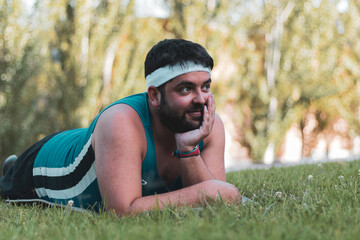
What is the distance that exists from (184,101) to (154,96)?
0.91ft

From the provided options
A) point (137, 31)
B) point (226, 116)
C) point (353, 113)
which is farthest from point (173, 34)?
point (353, 113)

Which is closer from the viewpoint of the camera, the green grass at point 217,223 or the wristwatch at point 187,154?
the green grass at point 217,223

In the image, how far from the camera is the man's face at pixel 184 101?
245 centimetres

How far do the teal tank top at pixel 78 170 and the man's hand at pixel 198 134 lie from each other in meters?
0.20

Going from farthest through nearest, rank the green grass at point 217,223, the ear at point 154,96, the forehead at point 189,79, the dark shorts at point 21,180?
the dark shorts at point 21,180 < the ear at point 154,96 < the forehead at point 189,79 < the green grass at point 217,223

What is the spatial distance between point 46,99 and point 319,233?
8982mm

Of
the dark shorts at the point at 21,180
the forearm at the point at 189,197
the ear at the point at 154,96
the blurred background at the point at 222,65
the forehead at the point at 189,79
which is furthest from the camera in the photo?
the blurred background at the point at 222,65

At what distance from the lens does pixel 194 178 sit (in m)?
2.60

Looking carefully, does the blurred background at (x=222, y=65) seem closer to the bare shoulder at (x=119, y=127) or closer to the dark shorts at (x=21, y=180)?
the dark shorts at (x=21, y=180)

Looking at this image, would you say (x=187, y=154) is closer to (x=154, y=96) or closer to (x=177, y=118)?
(x=177, y=118)

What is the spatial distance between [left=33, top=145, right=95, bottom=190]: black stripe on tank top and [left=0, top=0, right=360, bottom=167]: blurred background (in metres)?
5.66

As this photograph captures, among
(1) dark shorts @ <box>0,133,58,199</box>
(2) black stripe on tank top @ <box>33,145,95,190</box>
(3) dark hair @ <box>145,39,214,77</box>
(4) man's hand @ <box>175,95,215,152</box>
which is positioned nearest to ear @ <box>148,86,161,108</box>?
(3) dark hair @ <box>145,39,214,77</box>

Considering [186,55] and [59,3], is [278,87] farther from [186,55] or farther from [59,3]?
[186,55]

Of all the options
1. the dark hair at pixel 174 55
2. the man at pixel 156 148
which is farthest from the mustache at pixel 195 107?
the dark hair at pixel 174 55
